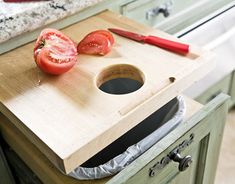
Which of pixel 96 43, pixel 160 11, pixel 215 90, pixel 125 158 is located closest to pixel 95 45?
pixel 96 43

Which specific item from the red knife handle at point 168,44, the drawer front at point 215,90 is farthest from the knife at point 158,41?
the drawer front at point 215,90

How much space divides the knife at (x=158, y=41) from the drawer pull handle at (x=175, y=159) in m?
0.17

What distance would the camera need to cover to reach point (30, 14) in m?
0.70

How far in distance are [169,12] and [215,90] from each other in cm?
36

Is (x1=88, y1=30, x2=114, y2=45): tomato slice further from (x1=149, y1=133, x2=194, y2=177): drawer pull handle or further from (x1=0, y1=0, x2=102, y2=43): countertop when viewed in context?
(x1=149, y1=133, x2=194, y2=177): drawer pull handle

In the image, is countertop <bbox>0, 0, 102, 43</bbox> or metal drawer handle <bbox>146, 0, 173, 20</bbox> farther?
metal drawer handle <bbox>146, 0, 173, 20</bbox>

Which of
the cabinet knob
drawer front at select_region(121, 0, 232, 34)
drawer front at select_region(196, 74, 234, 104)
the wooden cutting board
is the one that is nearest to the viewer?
the wooden cutting board

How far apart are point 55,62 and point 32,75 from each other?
6 cm

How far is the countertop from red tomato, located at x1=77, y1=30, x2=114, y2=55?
0.09 meters

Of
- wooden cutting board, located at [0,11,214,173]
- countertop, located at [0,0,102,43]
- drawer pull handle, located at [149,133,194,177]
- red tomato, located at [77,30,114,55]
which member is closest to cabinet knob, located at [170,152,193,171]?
drawer pull handle, located at [149,133,194,177]

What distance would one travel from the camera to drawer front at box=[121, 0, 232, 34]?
3.01 feet

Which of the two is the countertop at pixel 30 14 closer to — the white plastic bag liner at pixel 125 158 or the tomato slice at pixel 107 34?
the tomato slice at pixel 107 34

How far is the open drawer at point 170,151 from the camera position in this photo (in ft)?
1.93

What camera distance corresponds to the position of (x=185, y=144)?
2.18 ft
